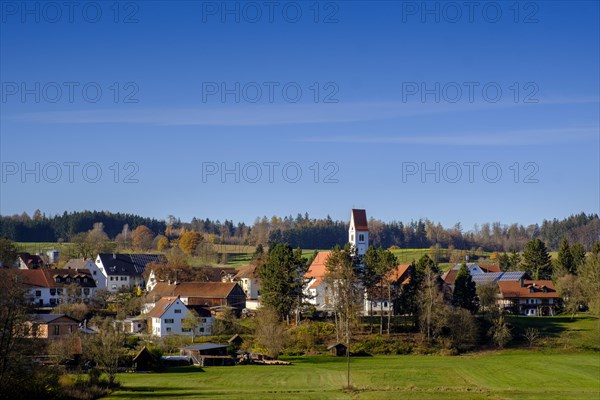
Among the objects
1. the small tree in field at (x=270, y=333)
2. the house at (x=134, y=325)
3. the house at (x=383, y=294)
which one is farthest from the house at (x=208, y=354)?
the house at (x=383, y=294)

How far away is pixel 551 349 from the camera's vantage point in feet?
269

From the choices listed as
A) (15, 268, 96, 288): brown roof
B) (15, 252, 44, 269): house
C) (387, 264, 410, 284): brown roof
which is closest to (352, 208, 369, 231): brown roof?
(387, 264, 410, 284): brown roof

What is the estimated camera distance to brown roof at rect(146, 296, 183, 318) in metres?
88.8

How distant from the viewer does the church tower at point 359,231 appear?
113000 mm

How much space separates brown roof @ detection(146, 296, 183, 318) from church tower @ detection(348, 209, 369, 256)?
103ft

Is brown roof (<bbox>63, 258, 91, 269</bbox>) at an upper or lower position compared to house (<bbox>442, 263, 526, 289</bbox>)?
upper

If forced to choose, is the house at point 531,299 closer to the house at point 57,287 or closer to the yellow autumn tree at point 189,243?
the house at point 57,287

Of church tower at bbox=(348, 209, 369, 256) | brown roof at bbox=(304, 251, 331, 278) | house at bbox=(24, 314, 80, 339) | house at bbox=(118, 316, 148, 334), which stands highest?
church tower at bbox=(348, 209, 369, 256)

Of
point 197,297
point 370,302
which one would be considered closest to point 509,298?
point 370,302

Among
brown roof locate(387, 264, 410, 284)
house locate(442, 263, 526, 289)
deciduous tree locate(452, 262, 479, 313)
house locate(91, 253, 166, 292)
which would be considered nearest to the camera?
brown roof locate(387, 264, 410, 284)

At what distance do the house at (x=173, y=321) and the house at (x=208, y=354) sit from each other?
32.2 feet

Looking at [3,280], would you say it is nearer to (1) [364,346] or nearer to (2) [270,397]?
(2) [270,397]

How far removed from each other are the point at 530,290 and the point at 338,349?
118 feet

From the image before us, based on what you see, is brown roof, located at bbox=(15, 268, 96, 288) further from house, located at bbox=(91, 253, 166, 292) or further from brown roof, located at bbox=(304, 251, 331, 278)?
brown roof, located at bbox=(304, 251, 331, 278)
